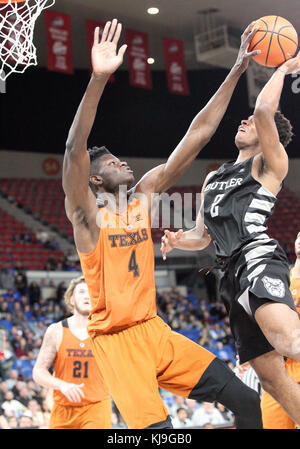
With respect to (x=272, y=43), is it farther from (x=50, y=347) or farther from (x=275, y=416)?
(x=50, y=347)

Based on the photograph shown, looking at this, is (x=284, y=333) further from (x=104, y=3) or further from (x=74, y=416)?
(x=104, y=3)

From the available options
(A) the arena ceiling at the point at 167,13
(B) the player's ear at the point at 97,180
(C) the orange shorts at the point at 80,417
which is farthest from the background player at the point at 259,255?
(A) the arena ceiling at the point at 167,13

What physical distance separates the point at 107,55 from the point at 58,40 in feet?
33.0

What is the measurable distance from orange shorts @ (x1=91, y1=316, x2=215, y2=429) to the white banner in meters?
9.72

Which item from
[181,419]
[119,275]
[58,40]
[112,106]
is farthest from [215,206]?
[112,106]

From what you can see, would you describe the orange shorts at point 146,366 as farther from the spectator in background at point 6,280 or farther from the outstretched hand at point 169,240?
the spectator in background at point 6,280

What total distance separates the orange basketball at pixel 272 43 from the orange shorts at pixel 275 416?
240cm

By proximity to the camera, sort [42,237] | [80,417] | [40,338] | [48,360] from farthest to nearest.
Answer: [42,237], [40,338], [48,360], [80,417]

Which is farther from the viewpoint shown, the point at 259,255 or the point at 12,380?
the point at 12,380

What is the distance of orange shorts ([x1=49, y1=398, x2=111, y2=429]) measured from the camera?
4.72 m

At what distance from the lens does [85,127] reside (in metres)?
3.32

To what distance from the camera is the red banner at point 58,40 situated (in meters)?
12.7

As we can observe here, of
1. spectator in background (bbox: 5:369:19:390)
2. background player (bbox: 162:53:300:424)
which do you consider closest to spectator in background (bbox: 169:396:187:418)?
spectator in background (bbox: 5:369:19:390)

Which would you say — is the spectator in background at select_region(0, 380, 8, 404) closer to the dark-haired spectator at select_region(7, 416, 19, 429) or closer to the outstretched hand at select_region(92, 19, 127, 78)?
the dark-haired spectator at select_region(7, 416, 19, 429)
